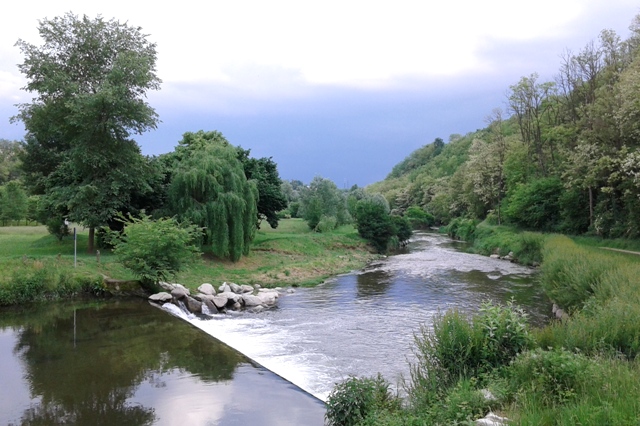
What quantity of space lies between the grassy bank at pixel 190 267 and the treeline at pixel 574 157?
1636cm

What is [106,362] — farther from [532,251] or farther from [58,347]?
[532,251]

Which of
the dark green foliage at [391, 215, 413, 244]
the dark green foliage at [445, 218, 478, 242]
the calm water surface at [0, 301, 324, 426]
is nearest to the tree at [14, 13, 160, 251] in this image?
the calm water surface at [0, 301, 324, 426]

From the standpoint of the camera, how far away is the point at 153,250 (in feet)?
67.9

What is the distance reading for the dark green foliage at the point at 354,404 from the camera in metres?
7.80

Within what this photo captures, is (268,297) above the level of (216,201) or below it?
below

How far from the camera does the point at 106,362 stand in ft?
40.4

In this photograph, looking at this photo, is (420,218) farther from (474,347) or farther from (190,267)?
(474,347)

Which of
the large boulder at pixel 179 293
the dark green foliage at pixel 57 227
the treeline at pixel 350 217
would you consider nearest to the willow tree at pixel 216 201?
the large boulder at pixel 179 293

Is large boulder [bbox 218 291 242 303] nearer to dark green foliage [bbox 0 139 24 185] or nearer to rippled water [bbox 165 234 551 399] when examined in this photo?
rippled water [bbox 165 234 551 399]

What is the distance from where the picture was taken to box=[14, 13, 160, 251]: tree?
2516 cm

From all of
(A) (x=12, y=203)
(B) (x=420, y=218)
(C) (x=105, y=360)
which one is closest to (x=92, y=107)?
(C) (x=105, y=360)

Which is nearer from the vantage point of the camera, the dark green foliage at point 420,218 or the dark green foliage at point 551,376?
the dark green foliage at point 551,376

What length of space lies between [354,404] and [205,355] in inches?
259

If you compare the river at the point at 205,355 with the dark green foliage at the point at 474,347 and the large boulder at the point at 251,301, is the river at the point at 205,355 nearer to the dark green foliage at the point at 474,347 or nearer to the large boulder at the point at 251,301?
the dark green foliage at the point at 474,347
